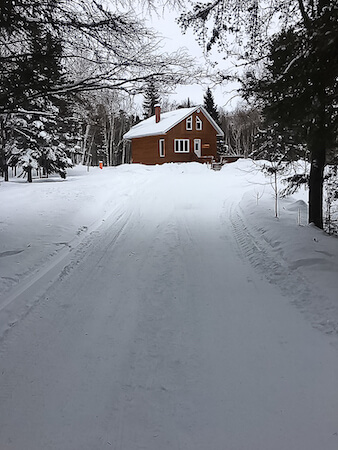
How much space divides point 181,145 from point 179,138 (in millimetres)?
819

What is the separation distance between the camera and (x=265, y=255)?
6281 mm

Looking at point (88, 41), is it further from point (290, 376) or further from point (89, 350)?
point (290, 376)

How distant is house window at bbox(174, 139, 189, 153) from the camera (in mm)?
37594

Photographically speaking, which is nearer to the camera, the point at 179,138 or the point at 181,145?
the point at 179,138

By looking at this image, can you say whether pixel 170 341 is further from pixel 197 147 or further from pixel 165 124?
pixel 197 147

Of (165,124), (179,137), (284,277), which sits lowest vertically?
(284,277)

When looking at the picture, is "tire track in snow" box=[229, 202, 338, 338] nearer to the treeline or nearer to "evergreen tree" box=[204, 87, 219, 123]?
the treeline

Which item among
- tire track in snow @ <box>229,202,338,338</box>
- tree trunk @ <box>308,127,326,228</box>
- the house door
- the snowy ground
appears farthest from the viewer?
the house door

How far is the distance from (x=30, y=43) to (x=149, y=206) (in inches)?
260

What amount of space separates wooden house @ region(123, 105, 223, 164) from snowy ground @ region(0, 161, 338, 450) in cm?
3061

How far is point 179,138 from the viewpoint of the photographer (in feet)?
123

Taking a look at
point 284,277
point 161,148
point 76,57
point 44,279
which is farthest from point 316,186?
point 161,148

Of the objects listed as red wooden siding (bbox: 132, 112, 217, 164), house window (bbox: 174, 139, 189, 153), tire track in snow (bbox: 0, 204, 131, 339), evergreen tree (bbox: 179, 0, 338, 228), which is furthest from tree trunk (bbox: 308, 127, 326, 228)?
house window (bbox: 174, 139, 189, 153)

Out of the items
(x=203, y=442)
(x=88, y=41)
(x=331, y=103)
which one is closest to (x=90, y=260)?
(x=88, y=41)
